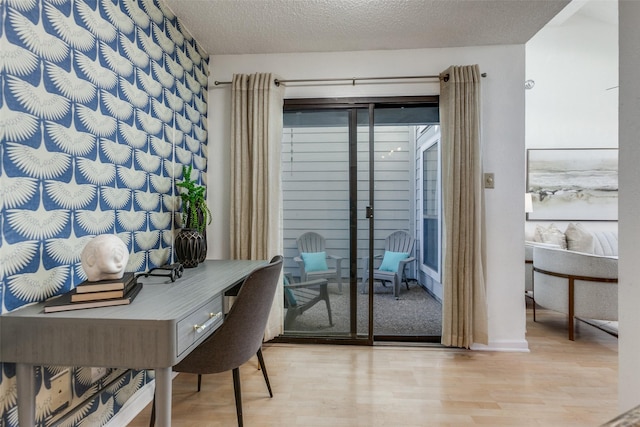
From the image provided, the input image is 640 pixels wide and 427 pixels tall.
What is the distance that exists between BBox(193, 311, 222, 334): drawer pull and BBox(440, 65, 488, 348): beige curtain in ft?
5.89

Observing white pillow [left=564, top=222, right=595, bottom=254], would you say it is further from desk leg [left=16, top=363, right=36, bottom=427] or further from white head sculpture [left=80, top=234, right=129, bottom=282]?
desk leg [left=16, top=363, right=36, bottom=427]

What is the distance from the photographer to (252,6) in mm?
2053

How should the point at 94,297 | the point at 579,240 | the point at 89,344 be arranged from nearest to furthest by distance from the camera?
the point at 89,344
the point at 94,297
the point at 579,240

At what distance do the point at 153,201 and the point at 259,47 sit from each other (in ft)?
4.98

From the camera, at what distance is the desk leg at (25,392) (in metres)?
1.04

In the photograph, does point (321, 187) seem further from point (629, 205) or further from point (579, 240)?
point (579, 240)

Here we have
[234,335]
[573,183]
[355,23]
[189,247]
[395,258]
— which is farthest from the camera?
[573,183]

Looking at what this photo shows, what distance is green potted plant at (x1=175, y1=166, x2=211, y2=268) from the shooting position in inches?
76.5

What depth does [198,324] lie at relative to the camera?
3.97 feet

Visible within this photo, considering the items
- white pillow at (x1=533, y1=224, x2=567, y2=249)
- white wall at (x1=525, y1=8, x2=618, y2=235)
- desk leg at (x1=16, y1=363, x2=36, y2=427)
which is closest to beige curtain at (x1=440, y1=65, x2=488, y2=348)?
white pillow at (x1=533, y1=224, x2=567, y2=249)

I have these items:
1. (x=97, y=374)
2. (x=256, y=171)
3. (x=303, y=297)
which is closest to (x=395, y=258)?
(x=303, y=297)

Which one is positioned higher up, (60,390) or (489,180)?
(489,180)

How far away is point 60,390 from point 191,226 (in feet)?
3.40

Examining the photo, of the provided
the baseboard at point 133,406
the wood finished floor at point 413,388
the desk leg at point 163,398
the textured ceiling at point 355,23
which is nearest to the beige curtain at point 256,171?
the textured ceiling at point 355,23
